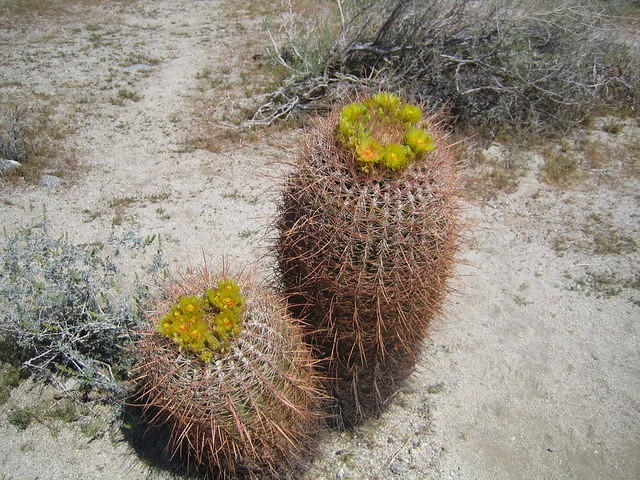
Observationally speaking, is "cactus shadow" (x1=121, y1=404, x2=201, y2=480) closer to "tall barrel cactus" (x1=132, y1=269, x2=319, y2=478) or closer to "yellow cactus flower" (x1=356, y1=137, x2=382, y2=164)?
"tall barrel cactus" (x1=132, y1=269, x2=319, y2=478)

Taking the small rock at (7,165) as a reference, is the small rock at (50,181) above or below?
below

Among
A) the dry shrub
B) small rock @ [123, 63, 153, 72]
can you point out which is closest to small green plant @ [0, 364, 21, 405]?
the dry shrub

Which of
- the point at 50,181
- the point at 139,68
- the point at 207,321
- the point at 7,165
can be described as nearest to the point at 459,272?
the point at 207,321

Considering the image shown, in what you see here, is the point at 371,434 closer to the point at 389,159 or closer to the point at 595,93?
the point at 389,159

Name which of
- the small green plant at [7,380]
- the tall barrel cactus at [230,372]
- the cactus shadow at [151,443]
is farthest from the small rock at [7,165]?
the tall barrel cactus at [230,372]

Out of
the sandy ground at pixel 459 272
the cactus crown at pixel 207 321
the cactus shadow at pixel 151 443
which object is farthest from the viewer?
the sandy ground at pixel 459 272

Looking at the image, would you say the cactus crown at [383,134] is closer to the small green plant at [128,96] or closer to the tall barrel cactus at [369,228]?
the tall barrel cactus at [369,228]
